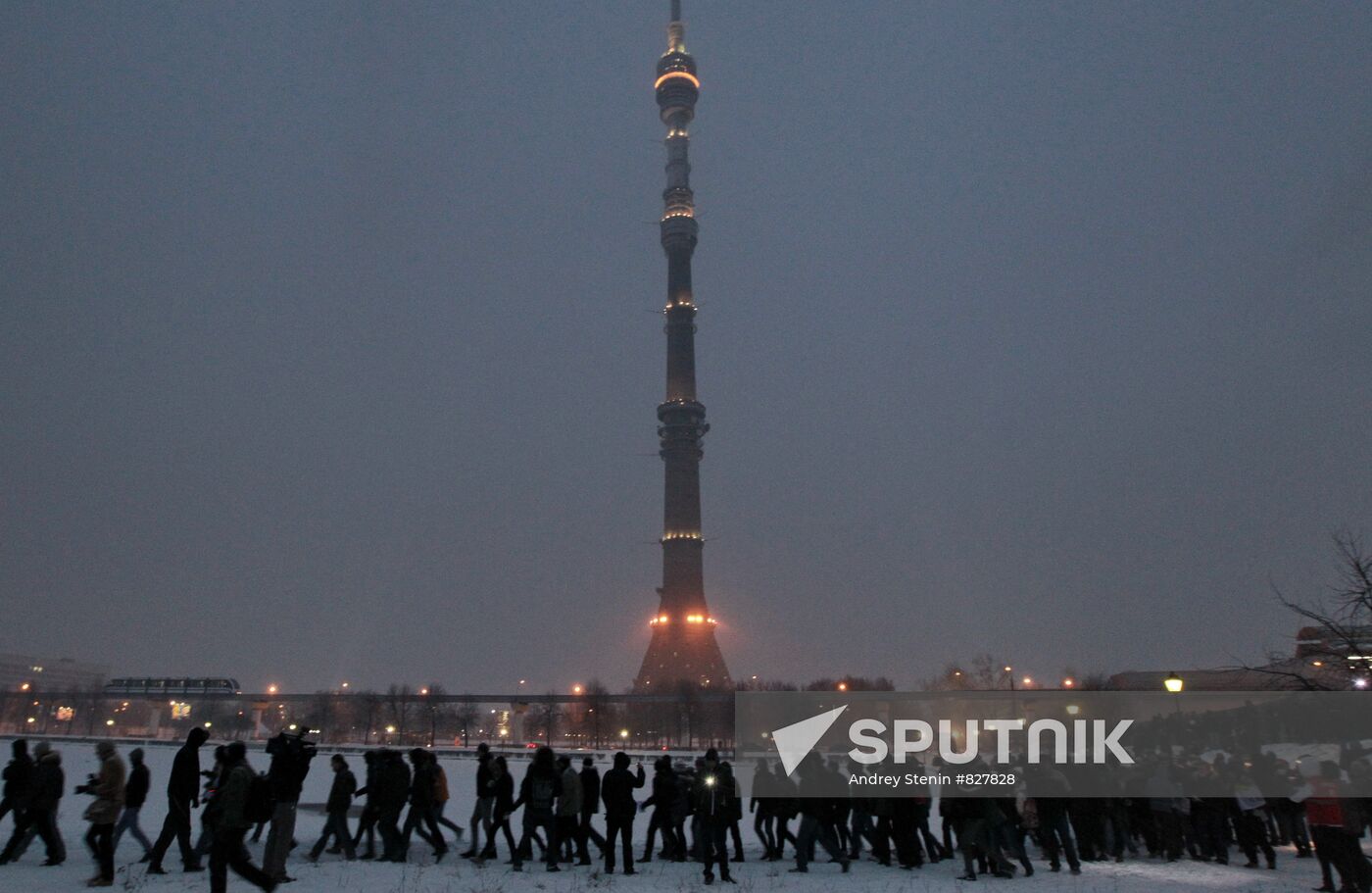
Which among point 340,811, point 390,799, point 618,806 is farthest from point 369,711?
point 618,806

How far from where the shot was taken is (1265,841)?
16.8m

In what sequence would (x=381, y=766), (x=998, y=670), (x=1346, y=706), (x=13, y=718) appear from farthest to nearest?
(x=13, y=718)
(x=998, y=670)
(x=1346, y=706)
(x=381, y=766)

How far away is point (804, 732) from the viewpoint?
24594 mm

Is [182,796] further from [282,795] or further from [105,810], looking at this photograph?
[282,795]

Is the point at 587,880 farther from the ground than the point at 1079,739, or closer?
closer

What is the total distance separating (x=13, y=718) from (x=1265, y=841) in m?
177

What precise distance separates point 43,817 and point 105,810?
4.48ft

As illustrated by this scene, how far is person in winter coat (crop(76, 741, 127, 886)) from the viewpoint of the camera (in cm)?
1246

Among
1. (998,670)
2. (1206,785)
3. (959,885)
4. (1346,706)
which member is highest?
(998,670)

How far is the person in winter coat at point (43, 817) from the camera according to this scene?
Result: 13398 mm

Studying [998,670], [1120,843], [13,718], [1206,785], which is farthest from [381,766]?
[13,718]

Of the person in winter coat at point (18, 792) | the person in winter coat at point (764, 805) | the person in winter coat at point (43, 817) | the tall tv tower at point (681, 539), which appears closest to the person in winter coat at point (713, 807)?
the person in winter coat at point (764, 805)

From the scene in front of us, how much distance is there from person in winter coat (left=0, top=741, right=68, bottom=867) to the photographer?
3341 mm

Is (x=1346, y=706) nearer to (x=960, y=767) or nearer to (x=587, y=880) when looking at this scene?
(x=960, y=767)
